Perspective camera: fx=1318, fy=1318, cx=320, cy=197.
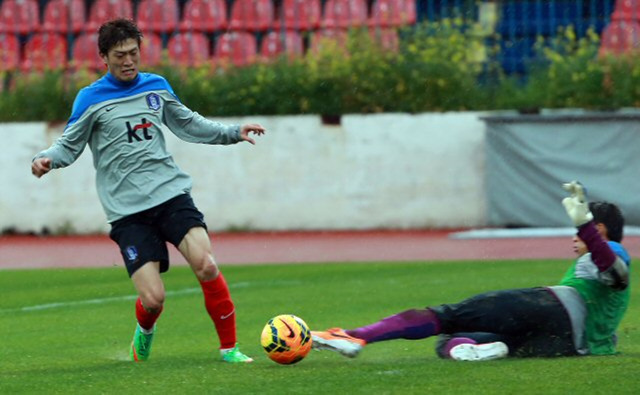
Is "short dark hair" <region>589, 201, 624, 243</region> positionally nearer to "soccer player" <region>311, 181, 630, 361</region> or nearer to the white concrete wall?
"soccer player" <region>311, 181, 630, 361</region>

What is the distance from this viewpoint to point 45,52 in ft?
69.9

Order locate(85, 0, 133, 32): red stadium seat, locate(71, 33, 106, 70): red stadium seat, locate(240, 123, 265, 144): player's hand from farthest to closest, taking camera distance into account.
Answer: locate(85, 0, 133, 32): red stadium seat
locate(71, 33, 106, 70): red stadium seat
locate(240, 123, 265, 144): player's hand

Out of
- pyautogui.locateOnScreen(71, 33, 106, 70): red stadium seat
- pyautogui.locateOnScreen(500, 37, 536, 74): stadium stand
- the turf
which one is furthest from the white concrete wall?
the turf

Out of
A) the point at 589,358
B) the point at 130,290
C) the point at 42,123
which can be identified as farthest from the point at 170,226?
the point at 42,123

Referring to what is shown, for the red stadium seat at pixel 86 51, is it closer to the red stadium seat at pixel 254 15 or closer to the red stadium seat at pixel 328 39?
the red stadium seat at pixel 254 15

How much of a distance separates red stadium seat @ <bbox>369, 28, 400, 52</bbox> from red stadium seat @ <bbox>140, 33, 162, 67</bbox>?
335cm

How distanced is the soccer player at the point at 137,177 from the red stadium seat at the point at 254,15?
13427mm

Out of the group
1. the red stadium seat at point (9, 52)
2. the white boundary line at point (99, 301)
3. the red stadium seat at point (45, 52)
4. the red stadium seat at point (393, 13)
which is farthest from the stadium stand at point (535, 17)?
the white boundary line at point (99, 301)

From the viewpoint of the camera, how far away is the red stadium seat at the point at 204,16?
21.2 m

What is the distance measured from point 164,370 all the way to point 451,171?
39.3 ft

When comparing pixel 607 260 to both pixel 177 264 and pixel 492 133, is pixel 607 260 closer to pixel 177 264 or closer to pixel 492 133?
pixel 177 264

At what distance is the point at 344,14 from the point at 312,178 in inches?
133

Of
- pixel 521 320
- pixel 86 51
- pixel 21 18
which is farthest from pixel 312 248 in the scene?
pixel 521 320

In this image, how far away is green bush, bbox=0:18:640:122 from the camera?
18938 millimetres
